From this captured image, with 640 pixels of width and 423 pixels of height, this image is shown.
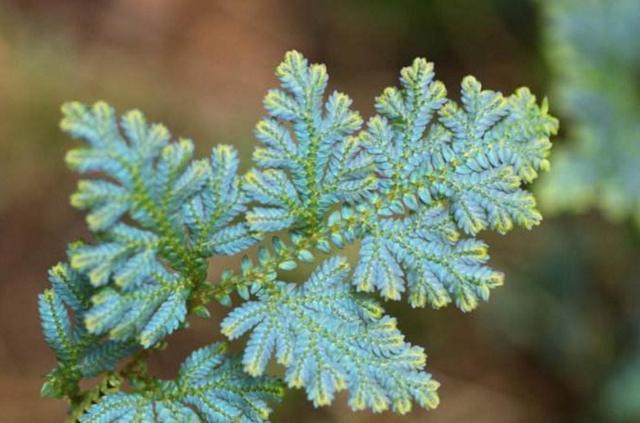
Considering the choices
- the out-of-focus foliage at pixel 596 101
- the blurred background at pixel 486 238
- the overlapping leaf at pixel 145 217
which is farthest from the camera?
the blurred background at pixel 486 238

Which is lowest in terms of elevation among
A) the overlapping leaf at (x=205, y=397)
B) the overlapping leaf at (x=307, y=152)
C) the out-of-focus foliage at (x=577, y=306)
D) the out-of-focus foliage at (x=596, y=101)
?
the overlapping leaf at (x=205, y=397)

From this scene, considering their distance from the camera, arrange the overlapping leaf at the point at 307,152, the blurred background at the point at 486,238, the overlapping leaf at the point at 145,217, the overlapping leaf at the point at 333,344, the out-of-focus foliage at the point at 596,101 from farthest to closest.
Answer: the blurred background at the point at 486,238, the out-of-focus foliage at the point at 596,101, the overlapping leaf at the point at 307,152, the overlapping leaf at the point at 333,344, the overlapping leaf at the point at 145,217

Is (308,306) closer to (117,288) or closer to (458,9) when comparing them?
(117,288)

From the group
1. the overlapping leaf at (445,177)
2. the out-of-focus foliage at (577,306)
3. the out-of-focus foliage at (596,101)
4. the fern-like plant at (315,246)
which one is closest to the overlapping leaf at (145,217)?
the fern-like plant at (315,246)

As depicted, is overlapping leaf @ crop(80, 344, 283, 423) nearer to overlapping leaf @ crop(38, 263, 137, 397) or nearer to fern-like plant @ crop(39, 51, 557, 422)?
fern-like plant @ crop(39, 51, 557, 422)

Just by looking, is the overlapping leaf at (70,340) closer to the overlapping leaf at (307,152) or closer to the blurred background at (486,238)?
the overlapping leaf at (307,152)

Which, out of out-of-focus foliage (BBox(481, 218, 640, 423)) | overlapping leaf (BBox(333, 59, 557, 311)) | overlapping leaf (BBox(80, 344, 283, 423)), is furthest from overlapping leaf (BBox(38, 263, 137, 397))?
out-of-focus foliage (BBox(481, 218, 640, 423))

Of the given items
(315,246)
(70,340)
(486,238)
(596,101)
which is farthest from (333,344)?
(486,238)

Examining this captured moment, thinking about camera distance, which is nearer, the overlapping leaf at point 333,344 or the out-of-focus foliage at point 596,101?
the overlapping leaf at point 333,344
